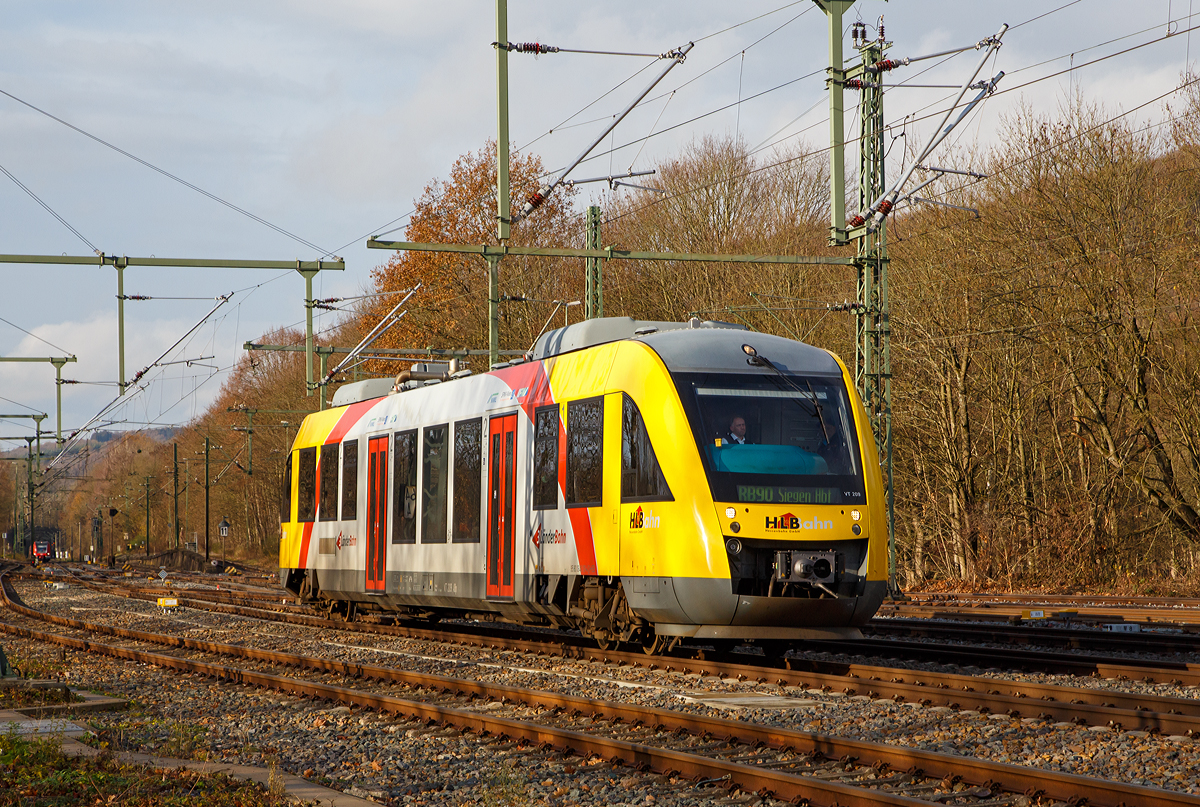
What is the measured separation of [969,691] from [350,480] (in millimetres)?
12642

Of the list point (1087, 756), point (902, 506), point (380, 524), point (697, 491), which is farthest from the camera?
point (902, 506)

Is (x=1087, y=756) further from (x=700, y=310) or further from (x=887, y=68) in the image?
(x=700, y=310)

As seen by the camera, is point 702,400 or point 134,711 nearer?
point 134,711

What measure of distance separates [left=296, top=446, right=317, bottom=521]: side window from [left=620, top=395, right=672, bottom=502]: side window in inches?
400

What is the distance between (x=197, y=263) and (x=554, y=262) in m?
25.0

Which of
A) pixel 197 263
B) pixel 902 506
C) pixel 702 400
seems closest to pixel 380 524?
pixel 197 263

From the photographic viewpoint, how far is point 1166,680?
11.1 m

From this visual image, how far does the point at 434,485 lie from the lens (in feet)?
57.5

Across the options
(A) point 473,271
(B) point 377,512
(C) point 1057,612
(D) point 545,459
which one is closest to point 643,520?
(D) point 545,459

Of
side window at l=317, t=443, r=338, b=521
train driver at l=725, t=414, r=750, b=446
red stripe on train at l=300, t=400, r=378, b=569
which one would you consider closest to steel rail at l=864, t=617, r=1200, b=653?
train driver at l=725, t=414, r=750, b=446

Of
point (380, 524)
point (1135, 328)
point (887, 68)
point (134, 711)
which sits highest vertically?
point (887, 68)

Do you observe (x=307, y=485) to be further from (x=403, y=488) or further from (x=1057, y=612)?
(x=1057, y=612)

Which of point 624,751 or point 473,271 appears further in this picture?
point 473,271

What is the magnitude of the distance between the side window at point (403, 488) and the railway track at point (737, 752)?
18.3 feet
